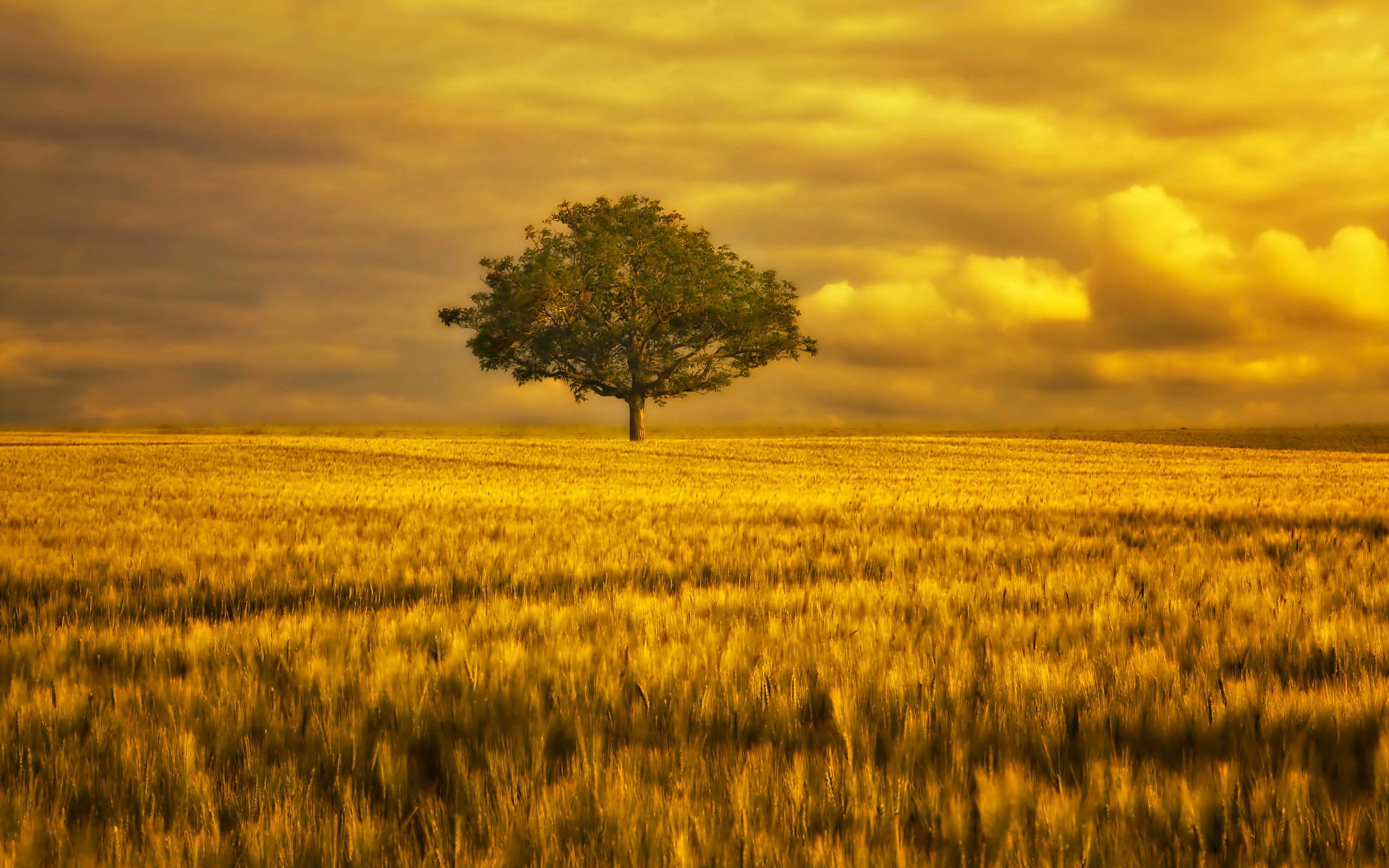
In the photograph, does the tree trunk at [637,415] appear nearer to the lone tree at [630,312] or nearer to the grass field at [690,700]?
the lone tree at [630,312]

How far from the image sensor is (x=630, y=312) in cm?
4775

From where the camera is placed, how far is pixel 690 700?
3764mm

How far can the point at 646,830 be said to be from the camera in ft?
7.86

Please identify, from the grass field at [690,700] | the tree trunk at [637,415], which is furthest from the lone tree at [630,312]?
the grass field at [690,700]

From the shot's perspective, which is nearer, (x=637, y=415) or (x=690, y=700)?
(x=690, y=700)

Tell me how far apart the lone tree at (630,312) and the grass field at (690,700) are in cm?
3630

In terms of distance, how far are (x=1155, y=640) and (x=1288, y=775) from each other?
8.02ft

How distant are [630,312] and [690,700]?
44783 mm

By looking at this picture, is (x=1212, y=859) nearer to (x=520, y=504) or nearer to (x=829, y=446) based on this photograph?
(x=520, y=504)

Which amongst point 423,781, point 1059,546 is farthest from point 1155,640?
point 1059,546

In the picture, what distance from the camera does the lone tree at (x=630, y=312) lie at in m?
46.3

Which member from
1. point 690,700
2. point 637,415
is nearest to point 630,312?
point 637,415

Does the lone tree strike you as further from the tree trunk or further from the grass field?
the grass field

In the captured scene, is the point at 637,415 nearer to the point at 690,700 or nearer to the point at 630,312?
the point at 630,312
